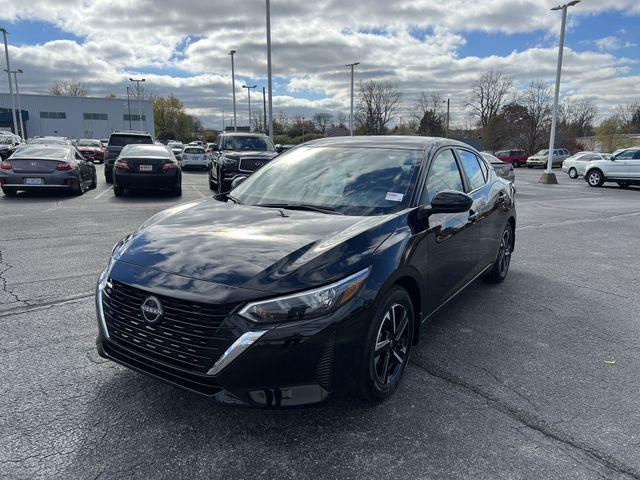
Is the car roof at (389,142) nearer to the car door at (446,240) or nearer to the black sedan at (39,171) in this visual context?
the car door at (446,240)

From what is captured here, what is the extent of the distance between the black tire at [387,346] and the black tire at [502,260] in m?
2.68

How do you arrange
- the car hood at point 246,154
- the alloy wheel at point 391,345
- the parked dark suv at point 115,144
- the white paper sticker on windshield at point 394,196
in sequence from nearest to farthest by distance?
the alloy wheel at point 391,345 → the white paper sticker on windshield at point 394,196 → the car hood at point 246,154 → the parked dark suv at point 115,144

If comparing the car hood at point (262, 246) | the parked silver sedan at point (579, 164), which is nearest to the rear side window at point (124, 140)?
the car hood at point (262, 246)

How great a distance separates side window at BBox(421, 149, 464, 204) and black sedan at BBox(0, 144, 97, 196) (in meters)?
11.2

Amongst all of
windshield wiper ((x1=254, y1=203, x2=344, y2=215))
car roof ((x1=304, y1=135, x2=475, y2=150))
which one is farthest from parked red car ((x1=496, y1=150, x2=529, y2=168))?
windshield wiper ((x1=254, y1=203, x2=344, y2=215))

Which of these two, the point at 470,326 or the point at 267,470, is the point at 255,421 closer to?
the point at 267,470

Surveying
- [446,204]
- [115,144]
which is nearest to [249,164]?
[115,144]

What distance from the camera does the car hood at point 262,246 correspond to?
8.25 feet

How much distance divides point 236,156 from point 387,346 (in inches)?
444

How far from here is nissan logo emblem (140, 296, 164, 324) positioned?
2506 mm

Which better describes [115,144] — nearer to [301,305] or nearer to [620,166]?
[301,305]

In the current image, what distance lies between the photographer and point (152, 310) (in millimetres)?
2525

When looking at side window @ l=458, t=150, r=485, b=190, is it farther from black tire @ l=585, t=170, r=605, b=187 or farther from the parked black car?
black tire @ l=585, t=170, r=605, b=187

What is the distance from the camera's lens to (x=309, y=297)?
244cm
